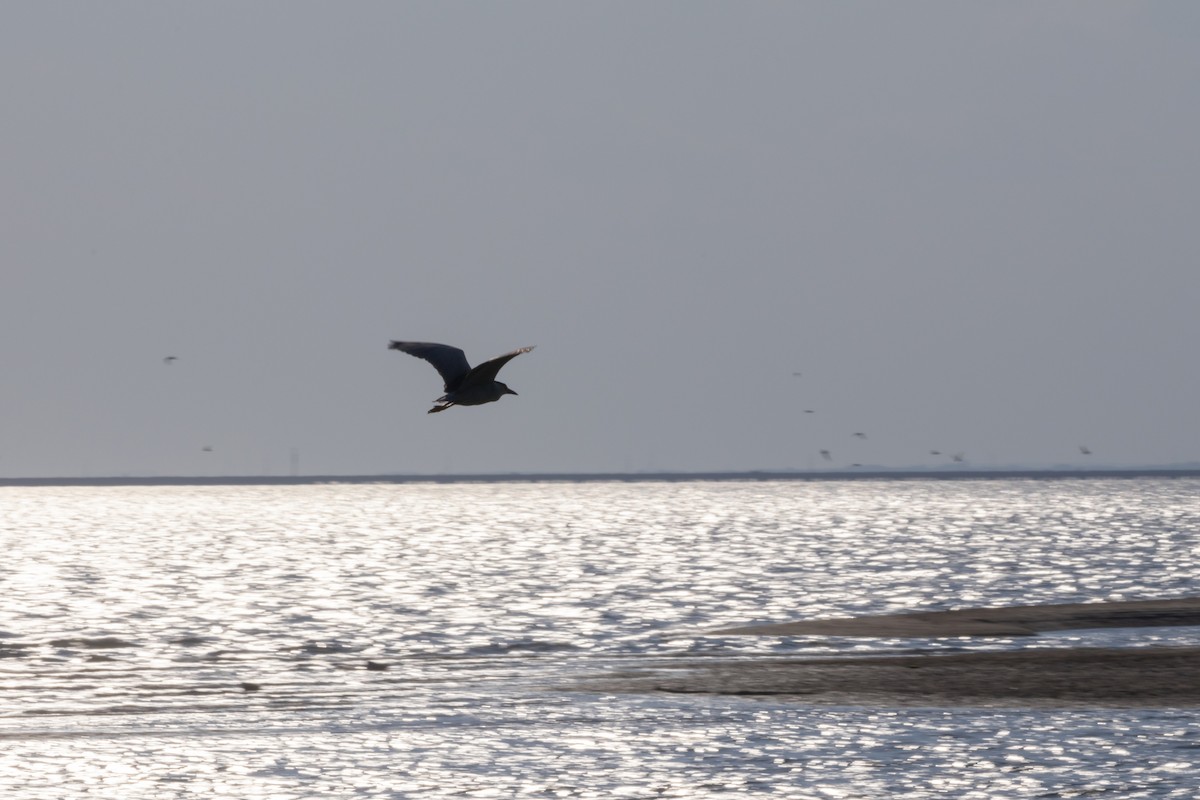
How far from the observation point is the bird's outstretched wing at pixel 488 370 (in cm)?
2588

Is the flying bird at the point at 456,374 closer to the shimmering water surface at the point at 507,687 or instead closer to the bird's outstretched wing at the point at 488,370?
the bird's outstretched wing at the point at 488,370

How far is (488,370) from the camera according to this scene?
88.3ft

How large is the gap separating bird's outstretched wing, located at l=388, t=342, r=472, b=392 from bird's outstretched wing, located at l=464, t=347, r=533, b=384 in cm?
24

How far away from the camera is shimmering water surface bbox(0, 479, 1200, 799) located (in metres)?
23.8

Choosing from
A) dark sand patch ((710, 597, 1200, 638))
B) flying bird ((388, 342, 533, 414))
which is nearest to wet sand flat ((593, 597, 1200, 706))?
dark sand patch ((710, 597, 1200, 638))

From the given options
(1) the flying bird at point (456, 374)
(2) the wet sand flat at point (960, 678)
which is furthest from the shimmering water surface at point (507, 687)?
(1) the flying bird at point (456, 374)

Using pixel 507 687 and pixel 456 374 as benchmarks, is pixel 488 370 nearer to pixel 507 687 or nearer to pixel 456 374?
pixel 456 374

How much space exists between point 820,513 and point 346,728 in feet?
428

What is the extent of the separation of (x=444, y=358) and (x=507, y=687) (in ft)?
23.0

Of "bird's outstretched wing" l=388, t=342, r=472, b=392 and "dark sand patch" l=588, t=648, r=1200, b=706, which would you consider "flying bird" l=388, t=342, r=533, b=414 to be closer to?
"bird's outstretched wing" l=388, t=342, r=472, b=392

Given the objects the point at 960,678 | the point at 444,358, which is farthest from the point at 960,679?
the point at 444,358

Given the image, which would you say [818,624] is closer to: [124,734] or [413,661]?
[413,661]

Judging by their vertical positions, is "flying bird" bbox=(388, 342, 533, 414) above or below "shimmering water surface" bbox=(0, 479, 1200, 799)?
above

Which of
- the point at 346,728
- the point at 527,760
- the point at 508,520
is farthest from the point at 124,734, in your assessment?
the point at 508,520
